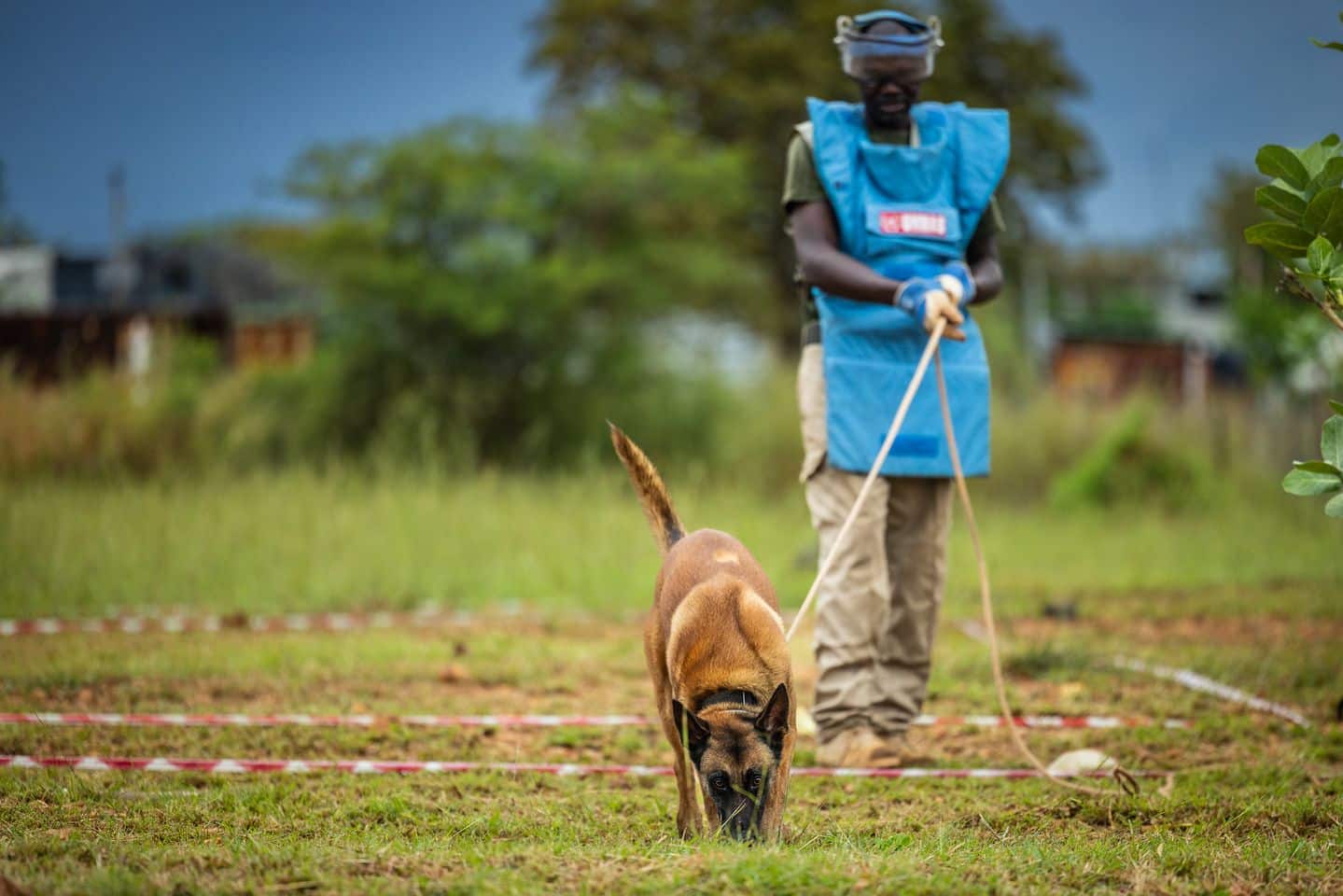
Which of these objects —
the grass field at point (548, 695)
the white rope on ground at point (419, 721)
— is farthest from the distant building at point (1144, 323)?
the white rope on ground at point (419, 721)

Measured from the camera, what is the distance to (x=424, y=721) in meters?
6.18

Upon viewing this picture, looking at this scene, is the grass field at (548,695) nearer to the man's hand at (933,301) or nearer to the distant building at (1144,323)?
the man's hand at (933,301)

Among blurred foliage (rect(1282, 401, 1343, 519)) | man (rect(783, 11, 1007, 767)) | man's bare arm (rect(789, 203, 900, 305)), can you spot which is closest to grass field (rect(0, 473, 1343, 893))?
man (rect(783, 11, 1007, 767))

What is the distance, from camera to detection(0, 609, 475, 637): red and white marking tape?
8758mm

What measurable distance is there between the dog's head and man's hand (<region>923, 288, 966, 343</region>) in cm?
191

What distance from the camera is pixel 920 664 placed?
5.98m

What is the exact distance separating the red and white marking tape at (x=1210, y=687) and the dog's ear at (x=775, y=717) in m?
3.35

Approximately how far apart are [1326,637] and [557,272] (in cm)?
1073

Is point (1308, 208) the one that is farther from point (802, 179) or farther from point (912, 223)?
point (802, 179)

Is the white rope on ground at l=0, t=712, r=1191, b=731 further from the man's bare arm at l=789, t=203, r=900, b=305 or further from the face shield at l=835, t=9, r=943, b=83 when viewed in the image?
the face shield at l=835, t=9, r=943, b=83

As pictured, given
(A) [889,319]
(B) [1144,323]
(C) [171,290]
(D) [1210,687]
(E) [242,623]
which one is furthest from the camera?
(B) [1144,323]

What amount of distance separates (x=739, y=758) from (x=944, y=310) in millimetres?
2152

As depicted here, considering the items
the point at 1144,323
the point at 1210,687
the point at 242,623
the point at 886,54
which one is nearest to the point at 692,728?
the point at 886,54

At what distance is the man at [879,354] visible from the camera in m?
5.72
